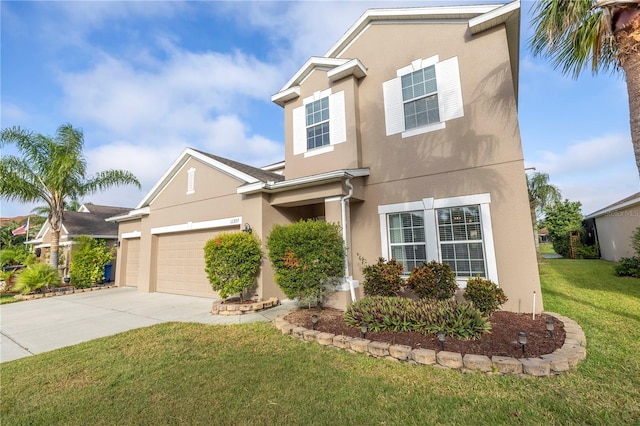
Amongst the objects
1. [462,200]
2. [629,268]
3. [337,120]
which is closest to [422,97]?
[337,120]

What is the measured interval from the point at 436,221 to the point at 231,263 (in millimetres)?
5778

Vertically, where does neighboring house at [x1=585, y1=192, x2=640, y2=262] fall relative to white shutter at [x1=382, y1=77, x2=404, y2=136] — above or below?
below

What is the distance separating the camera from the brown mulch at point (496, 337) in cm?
444

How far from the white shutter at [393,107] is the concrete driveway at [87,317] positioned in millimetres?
6145

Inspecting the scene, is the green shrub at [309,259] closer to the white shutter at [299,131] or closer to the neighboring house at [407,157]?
the neighboring house at [407,157]

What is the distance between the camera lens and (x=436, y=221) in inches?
299

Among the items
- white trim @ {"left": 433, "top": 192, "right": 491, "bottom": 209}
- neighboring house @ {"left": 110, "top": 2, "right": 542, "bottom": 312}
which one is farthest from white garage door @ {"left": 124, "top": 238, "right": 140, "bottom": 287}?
white trim @ {"left": 433, "top": 192, "right": 491, "bottom": 209}

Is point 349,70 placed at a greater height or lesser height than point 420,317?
greater

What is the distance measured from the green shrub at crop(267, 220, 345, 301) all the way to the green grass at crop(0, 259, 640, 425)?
5.49ft

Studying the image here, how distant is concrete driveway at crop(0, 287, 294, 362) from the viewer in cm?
633

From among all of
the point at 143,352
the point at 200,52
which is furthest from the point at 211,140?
the point at 143,352

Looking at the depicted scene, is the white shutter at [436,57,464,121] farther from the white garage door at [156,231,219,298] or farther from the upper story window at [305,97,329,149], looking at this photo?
the white garage door at [156,231,219,298]

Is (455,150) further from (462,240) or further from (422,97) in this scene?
(462,240)

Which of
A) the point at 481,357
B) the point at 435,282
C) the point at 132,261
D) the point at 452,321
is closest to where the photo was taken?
the point at 481,357
